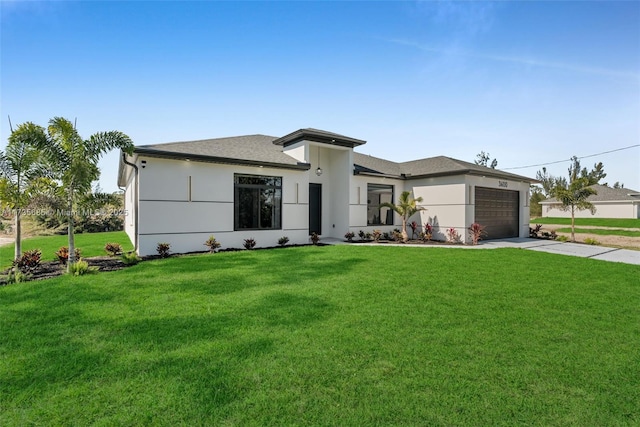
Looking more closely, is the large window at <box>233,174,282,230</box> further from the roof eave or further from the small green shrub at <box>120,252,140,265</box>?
the small green shrub at <box>120,252,140,265</box>

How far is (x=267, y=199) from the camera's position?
443 inches

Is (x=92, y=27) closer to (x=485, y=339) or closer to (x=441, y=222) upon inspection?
(x=485, y=339)

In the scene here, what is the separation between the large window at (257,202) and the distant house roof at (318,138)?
218 cm

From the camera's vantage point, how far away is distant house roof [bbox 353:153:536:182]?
13172 millimetres

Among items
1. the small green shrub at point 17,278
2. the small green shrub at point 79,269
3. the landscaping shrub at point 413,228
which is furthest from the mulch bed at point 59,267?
the landscaping shrub at point 413,228

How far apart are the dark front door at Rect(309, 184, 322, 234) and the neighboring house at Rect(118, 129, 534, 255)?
0.05 meters

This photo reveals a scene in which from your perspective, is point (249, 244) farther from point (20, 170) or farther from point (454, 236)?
point (454, 236)

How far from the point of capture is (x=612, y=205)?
116 ft

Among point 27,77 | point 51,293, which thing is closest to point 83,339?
point 51,293

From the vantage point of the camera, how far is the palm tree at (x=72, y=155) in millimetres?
7125

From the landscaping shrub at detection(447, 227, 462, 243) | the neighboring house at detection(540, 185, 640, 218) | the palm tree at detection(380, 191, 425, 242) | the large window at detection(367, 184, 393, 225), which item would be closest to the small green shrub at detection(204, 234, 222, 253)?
the large window at detection(367, 184, 393, 225)

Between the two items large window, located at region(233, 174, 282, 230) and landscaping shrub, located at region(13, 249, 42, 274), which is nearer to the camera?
landscaping shrub, located at region(13, 249, 42, 274)

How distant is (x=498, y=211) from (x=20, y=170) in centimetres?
1850

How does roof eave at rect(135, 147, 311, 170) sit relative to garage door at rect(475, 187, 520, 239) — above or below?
above
